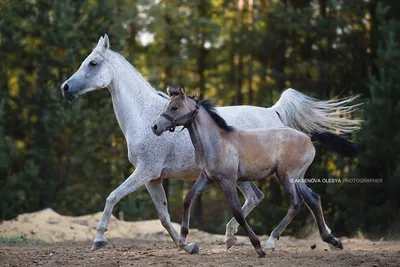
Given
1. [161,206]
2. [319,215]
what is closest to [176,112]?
[161,206]

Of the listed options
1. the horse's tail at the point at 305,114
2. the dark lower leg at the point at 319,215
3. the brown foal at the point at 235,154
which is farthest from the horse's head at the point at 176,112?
the horse's tail at the point at 305,114

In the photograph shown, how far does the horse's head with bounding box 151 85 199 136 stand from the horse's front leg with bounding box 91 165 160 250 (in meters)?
1.33

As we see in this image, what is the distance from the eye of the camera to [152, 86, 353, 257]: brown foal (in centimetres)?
741

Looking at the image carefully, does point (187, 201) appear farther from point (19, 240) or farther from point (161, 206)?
point (19, 240)

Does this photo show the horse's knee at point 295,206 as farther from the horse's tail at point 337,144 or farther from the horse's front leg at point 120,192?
the horse's front leg at point 120,192

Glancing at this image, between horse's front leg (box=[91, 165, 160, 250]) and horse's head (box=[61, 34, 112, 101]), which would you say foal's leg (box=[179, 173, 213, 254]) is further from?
horse's head (box=[61, 34, 112, 101])

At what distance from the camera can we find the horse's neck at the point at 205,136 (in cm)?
747

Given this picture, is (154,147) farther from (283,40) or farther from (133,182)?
(283,40)

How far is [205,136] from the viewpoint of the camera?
7.53 m

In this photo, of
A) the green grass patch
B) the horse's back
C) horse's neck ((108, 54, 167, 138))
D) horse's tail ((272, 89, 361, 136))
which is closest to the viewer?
horse's neck ((108, 54, 167, 138))

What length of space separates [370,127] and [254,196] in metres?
7.53

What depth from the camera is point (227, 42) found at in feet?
86.8

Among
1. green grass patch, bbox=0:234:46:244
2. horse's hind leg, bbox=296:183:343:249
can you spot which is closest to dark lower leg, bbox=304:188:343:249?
horse's hind leg, bbox=296:183:343:249

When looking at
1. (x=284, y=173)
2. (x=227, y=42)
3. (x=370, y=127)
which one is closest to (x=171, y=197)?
(x=227, y=42)
